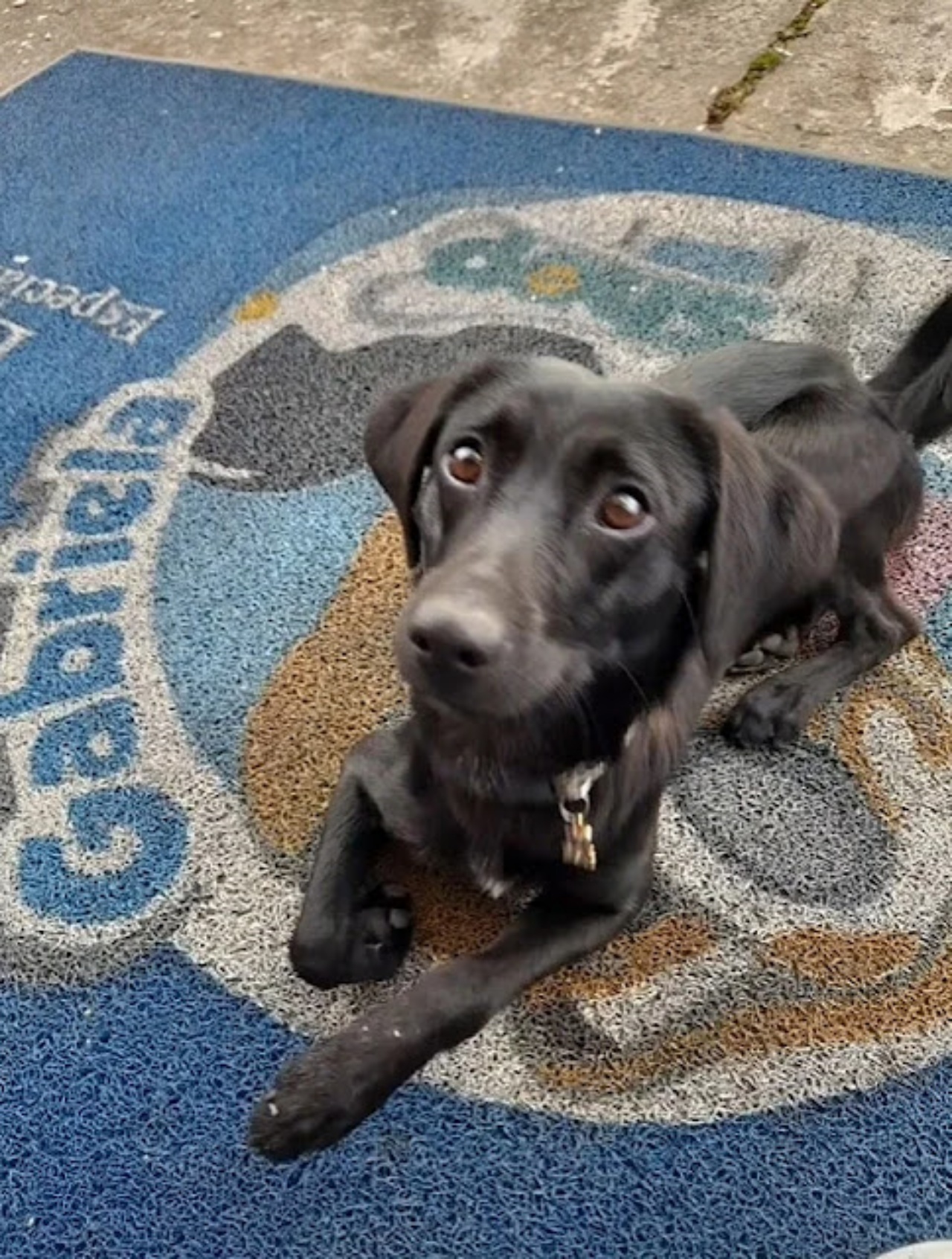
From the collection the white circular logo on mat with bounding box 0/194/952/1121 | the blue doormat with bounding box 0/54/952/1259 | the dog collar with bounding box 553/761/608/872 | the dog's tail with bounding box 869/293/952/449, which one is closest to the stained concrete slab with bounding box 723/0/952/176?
the blue doormat with bounding box 0/54/952/1259

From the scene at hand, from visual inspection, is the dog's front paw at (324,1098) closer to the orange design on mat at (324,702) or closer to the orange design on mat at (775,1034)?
the orange design on mat at (775,1034)

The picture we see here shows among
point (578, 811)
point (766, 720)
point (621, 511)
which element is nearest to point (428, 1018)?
point (578, 811)

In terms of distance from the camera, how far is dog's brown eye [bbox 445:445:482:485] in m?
1.28

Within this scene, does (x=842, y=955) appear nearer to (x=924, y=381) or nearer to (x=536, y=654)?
(x=536, y=654)

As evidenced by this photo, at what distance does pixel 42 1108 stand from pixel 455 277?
154 cm

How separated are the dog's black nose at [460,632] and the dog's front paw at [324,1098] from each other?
39cm

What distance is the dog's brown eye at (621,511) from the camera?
123 centimetres

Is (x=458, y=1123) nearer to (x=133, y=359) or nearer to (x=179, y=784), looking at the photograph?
Result: (x=179, y=784)

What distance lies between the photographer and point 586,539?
1.22 meters

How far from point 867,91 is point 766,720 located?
1715 millimetres

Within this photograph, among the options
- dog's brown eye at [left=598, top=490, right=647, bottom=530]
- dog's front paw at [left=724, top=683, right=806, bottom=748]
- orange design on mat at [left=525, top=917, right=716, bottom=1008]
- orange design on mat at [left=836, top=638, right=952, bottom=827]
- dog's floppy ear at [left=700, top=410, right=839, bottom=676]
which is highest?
dog's brown eye at [left=598, top=490, right=647, bottom=530]

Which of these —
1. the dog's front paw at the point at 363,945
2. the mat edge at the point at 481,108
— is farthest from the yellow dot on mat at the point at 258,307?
the dog's front paw at the point at 363,945

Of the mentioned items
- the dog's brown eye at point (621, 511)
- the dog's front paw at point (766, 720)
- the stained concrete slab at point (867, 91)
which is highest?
the dog's brown eye at point (621, 511)

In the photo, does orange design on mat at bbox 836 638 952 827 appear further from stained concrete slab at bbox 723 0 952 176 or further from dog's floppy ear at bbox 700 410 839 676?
stained concrete slab at bbox 723 0 952 176
